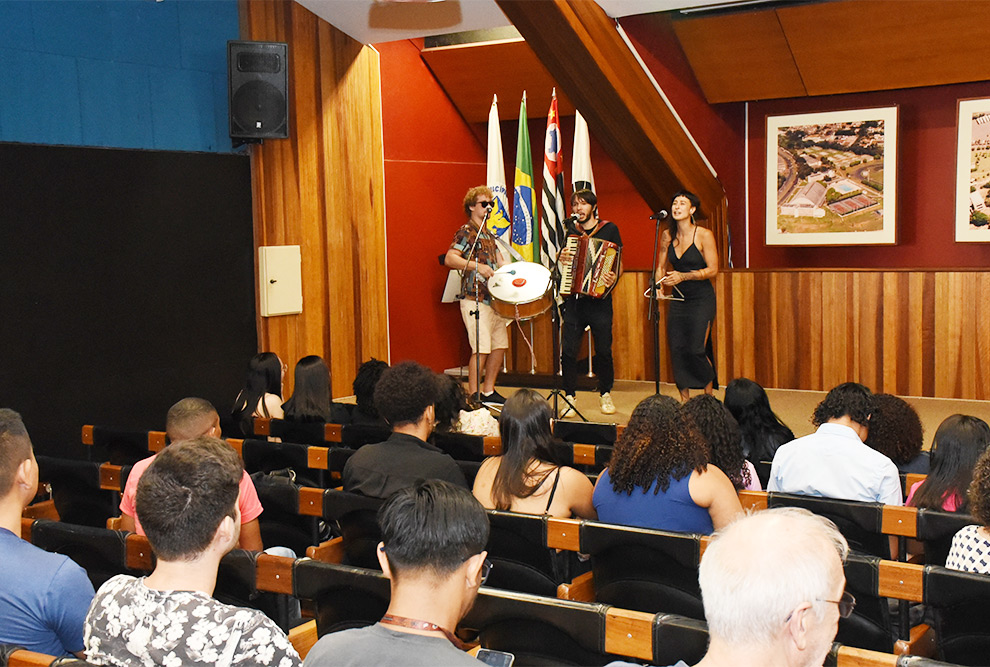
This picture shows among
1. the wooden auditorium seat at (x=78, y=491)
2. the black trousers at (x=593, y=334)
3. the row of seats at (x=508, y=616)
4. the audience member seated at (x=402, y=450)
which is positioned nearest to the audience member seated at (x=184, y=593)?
the row of seats at (x=508, y=616)

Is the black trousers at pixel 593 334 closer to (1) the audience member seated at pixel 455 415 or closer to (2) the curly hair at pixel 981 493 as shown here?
(1) the audience member seated at pixel 455 415

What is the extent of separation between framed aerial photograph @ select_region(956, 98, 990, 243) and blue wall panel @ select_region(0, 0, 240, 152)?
219 inches

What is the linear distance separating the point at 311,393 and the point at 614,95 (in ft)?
11.0

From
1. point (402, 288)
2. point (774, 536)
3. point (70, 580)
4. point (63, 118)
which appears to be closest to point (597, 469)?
point (70, 580)

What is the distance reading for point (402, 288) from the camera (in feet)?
28.1

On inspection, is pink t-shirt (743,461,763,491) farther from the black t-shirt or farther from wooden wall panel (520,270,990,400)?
wooden wall panel (520,270,990,400)

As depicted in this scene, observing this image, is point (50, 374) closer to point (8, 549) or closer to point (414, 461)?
point (414, 461)

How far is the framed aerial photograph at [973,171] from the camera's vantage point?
756 centimetres

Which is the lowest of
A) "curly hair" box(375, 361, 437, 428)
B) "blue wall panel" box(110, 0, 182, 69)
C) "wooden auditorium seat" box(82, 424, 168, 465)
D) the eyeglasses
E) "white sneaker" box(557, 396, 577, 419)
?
"white sneaker" box(557, 396, 577, 419)

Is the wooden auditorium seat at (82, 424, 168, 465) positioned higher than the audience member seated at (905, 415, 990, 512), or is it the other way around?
the audience member seated at (905, 415, 990, 512)

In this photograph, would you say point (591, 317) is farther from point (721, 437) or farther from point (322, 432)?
point (721, 437)

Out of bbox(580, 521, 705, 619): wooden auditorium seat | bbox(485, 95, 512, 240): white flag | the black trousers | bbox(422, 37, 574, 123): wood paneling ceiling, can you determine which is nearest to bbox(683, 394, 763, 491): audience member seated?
bbox(580, 521, 705, 619): wooden auditorium seat

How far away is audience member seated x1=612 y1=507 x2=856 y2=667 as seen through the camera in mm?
1336

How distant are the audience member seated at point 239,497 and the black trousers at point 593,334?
3572mm
